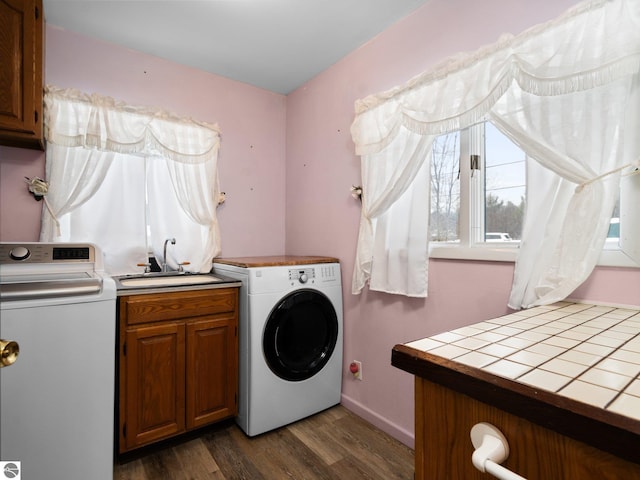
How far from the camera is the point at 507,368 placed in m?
0.64

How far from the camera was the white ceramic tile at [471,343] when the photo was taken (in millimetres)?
782

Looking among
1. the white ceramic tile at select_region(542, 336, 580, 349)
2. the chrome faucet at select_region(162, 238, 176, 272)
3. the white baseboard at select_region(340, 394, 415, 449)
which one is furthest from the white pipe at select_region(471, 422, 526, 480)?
the chrome faucet at select_region(162, 238, 176, 272)

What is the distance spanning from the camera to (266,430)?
2.03 m

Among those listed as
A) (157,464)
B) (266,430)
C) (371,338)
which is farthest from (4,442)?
(371,338)

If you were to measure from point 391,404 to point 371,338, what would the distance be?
413 millimetres

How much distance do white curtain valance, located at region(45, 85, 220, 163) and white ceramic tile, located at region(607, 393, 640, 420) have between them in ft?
8.38

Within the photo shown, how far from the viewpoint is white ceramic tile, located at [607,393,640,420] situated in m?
0.48

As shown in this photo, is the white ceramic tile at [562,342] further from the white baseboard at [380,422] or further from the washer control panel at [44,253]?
the washer control panel at [44,253]

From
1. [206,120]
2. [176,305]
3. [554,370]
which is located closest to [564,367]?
[554,370]

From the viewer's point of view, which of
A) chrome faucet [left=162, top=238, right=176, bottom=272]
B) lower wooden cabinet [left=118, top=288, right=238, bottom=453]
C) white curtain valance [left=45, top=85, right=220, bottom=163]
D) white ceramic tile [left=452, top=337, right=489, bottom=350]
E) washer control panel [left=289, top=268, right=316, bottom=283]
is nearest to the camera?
white ceramic tile [left=452, top=337, right=489, bottom=350]

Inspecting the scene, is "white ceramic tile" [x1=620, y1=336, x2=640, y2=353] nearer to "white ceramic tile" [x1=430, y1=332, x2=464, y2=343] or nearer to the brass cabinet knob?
"white ceramic tile" [x1=430, y1=332, x2=464, y2=343]

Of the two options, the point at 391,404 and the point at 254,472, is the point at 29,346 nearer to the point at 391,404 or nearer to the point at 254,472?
the point at 254,472

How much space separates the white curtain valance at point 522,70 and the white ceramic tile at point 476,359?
1.11m

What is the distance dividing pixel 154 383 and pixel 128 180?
1.39 m
